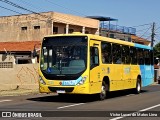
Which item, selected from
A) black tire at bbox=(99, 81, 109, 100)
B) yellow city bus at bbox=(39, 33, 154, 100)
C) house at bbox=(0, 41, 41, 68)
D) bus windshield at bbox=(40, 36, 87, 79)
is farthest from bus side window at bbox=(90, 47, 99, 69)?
house at bbox=(0, 41, 41, 68)

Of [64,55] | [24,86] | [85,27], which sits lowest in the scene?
[24,86]

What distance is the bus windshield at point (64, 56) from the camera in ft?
58.1

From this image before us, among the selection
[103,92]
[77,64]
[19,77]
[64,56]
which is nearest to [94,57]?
[77,64]

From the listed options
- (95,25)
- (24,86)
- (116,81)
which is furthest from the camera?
(95,25)

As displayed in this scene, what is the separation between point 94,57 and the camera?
1836cm

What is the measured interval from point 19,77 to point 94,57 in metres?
13.2

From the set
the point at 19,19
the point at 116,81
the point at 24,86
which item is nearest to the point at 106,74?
the point at 116,81

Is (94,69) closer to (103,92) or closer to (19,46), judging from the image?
(103,92)

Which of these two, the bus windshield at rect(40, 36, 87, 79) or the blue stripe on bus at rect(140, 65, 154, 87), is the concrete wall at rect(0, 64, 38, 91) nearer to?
the blue stripe on bus at rect(140, 65, 154, 87)

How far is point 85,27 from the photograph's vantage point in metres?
53.6

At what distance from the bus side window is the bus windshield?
0.40 metres

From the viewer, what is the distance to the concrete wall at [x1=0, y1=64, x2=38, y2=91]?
29906mm

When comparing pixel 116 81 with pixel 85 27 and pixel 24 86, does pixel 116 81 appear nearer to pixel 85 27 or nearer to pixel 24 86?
pixel 24 86

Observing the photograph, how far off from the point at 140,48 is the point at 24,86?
9.47 m
